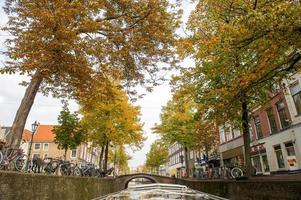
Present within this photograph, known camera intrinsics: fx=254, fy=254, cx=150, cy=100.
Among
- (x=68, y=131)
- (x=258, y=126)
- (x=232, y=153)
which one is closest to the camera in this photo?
(x=68, y=131)

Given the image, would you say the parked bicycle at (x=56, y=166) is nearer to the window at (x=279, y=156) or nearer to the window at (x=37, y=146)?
the window at (x=279, y=156)

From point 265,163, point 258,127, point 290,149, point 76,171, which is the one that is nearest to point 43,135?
point 76,171

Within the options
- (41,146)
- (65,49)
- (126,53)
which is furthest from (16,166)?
(41,146)

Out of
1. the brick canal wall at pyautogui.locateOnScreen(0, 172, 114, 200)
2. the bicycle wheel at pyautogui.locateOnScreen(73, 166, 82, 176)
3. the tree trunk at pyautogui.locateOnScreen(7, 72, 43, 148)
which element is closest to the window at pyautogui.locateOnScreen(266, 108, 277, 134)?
A: the brick canal wall at pyautogui.locateOnScreen(0, 172, 114, 200)

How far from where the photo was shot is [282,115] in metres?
21.0

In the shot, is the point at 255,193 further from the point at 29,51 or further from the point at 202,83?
the point at 29,51

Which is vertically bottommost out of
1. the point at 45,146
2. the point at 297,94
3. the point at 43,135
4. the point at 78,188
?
the point at 78,188

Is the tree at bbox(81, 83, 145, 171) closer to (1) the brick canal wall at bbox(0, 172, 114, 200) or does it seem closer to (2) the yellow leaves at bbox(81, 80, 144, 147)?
(2) the yellow leaves at bbox(81, 80, 144, 147)

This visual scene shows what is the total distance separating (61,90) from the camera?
13953 mm

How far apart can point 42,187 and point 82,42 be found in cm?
574

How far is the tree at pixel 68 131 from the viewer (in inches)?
936

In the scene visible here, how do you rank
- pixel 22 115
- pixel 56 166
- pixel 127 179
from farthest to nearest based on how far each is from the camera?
pixel 127 179 → pixel 56 166 → pixel 22 115

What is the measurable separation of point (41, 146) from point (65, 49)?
5109 centimetres

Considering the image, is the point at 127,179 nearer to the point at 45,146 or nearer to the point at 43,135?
the point at 45,146
